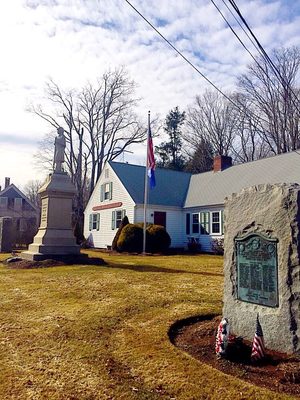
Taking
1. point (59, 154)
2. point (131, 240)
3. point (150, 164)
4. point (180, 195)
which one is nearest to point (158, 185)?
point (180, 195)

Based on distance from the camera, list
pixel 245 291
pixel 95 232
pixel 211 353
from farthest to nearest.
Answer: pixel 95 232 → pixel 245 291 → pixel 211 353

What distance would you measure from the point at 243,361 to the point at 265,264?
3.89 feet

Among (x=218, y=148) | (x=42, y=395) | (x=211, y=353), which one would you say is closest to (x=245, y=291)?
(x=211, y=353)

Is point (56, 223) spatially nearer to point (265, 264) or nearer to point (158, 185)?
point (265, 264)

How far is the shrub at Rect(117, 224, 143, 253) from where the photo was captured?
21000mm

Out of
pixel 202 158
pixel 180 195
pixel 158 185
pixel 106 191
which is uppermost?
pixel 202 158

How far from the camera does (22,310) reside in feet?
21.4

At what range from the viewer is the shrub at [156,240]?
2092 centimetres

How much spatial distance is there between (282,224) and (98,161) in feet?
121

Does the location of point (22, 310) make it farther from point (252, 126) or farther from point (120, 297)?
point (252, 126)

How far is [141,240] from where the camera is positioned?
2111cm

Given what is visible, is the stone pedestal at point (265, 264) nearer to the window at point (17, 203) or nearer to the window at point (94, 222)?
the window at point (94, 222)

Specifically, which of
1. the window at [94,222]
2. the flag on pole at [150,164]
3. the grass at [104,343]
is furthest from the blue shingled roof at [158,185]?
the grass at [104,343]

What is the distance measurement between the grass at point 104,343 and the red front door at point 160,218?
50.6 feet
